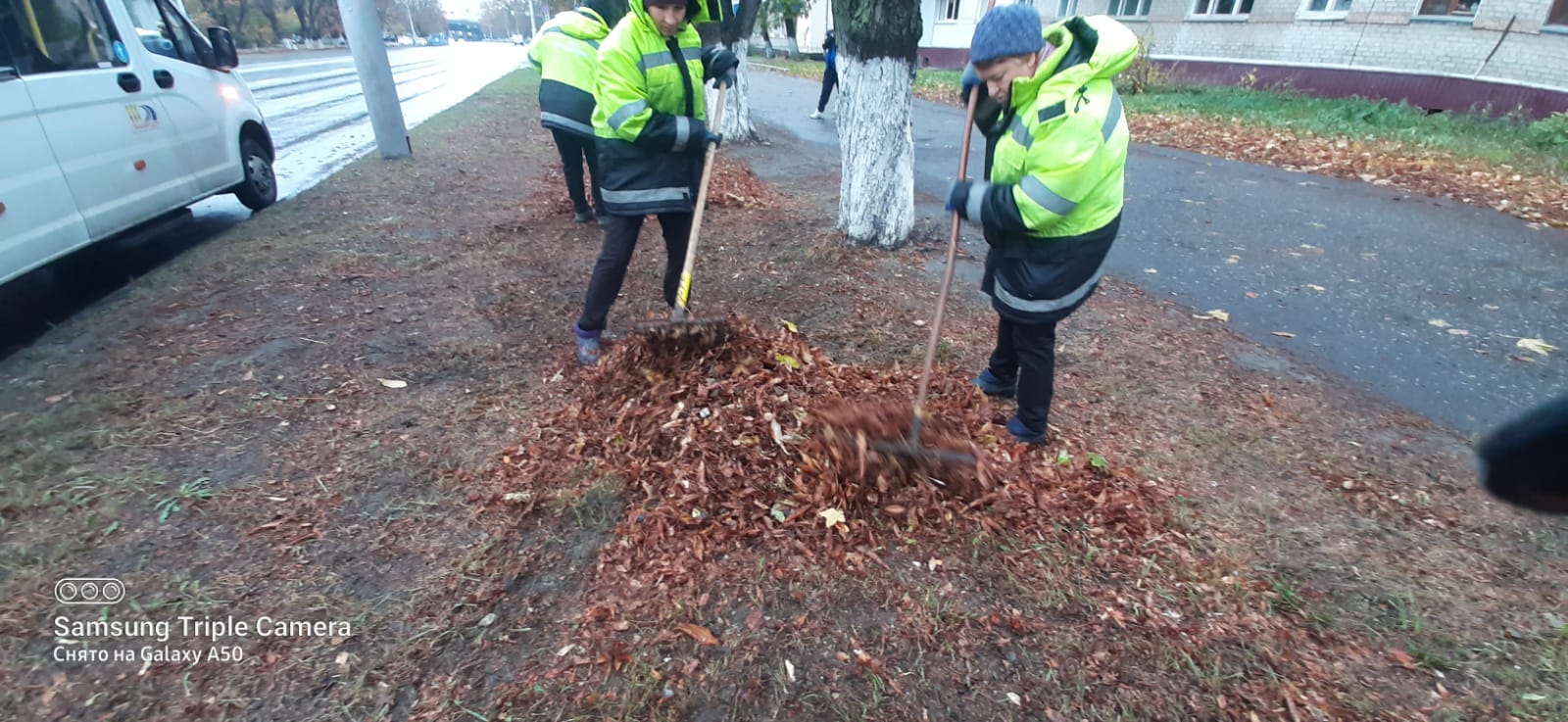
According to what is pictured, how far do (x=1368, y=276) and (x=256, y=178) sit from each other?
376 inches

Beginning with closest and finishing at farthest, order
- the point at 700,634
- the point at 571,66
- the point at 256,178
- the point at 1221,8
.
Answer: the point at 700,634
the point at 571,66
the point at 256,178
the point at 1221,8

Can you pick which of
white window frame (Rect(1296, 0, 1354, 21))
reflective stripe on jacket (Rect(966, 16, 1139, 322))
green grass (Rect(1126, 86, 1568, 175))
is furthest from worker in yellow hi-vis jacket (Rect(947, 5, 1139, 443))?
white window frame (Rect(1296, 0, 1354, 21))

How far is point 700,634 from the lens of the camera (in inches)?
88.3

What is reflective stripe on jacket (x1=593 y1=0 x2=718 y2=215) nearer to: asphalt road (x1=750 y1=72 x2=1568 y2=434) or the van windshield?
asphalt road (x1=750 y1=72 x2=1568 y2=434)

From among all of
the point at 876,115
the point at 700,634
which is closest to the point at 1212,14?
the point at 876,115

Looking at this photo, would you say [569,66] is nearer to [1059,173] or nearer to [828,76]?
[1059,173]

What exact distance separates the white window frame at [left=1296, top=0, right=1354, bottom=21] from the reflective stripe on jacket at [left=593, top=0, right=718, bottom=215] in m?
17.5

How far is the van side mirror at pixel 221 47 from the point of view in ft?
20.4

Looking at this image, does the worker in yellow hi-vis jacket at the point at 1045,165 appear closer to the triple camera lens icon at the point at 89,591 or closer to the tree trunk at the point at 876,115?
the tree trunk at the point at 876,115

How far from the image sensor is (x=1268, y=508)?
286 cm

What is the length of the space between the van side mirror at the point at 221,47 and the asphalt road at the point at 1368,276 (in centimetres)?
657

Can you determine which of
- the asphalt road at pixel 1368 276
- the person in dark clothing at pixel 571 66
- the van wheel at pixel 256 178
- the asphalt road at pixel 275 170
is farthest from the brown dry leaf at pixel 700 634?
the van wheel at pixel 256 178

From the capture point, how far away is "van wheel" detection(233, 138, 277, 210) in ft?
21.7

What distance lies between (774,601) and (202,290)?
180 inches
